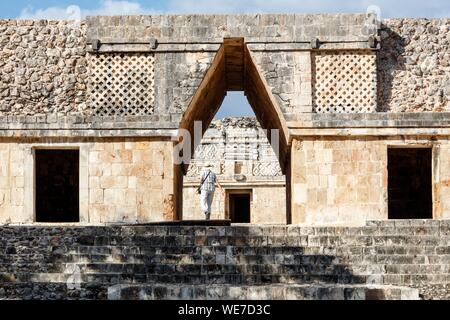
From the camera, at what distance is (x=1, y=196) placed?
13711 mm

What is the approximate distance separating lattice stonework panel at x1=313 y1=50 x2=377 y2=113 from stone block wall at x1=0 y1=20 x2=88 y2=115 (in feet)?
13.1

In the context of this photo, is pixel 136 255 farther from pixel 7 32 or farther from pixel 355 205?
pixel 7 32

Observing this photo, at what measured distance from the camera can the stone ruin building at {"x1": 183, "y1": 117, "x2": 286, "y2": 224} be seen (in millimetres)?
23141

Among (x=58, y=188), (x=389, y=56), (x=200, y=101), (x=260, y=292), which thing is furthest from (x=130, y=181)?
(x=260, y=292)

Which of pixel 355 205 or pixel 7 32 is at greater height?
pixel 7 32

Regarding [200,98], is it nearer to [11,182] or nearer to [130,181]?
[130,181]

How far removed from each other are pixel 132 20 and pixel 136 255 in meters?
5.99

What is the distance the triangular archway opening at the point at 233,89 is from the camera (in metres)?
14.1

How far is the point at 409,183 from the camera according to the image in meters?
17.8

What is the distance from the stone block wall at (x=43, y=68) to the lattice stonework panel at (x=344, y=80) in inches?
157

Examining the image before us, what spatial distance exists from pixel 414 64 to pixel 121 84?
4.99 metres

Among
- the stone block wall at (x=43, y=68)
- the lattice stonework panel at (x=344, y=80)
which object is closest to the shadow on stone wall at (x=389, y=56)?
the lattice stonework panel at (x=344, y=80)
